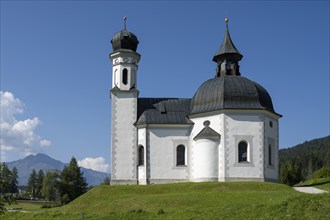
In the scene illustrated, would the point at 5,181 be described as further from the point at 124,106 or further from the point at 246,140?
the point at 124,106

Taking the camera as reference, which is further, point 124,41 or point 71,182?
point 71,182

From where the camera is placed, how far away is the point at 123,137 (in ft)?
135

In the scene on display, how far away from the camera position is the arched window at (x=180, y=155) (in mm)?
40750

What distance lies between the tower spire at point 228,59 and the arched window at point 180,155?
27.0 ft

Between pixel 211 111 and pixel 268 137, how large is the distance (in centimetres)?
553

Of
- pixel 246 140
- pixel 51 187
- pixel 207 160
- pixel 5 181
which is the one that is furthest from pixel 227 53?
pixel 51 187

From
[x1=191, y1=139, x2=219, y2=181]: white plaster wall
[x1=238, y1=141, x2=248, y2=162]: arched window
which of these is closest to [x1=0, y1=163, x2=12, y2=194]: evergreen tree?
[x1=191, y1=139, x2=219, y2=181]: white plaster wall

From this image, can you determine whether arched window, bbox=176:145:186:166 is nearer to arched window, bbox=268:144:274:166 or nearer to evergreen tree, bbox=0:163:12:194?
arched window, bbox=268:144:274:166

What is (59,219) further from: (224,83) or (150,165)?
(224,83)

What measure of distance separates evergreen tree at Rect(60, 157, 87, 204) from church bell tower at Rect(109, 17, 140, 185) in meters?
24.0

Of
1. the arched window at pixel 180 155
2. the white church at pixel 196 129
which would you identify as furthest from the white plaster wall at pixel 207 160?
the arched window at pixel 180 155

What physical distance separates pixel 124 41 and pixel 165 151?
11.6 meters

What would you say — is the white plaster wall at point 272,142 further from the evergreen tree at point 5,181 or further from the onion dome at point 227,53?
the evergreen tree at point 5,181

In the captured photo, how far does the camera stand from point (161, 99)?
43562mm
